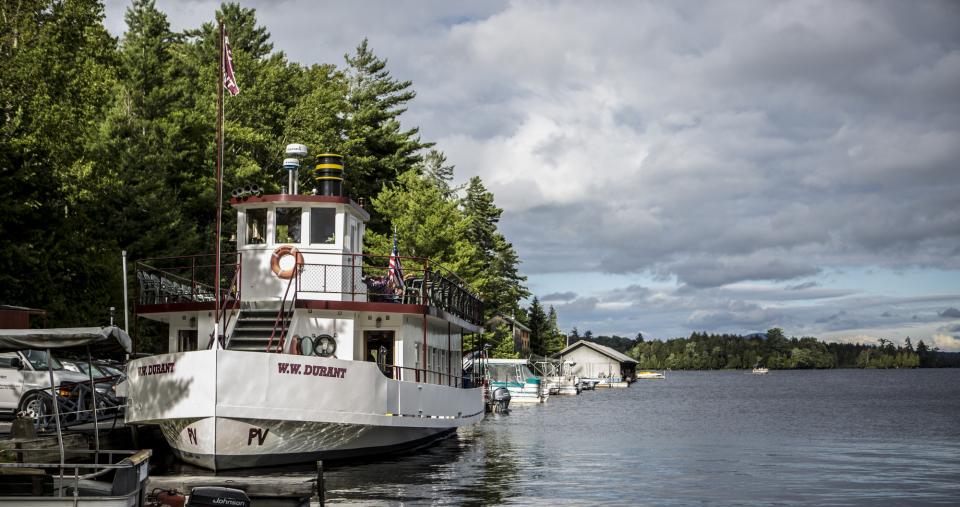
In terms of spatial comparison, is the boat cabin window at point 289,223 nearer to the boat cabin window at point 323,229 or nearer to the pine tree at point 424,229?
the boat cabin window at point 323,229

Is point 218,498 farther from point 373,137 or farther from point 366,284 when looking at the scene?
point 373,137

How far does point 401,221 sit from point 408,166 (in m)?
12.8

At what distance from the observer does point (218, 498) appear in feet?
47.4

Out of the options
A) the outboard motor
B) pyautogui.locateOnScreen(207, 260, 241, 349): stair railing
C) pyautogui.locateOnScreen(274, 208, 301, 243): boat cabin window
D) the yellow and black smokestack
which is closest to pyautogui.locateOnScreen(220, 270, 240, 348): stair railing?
pyautogui.locateOnScreen(207, 260, 241, 349): stair railing

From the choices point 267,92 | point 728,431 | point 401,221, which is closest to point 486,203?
point 401,221

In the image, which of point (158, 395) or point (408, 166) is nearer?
point (158, 395)

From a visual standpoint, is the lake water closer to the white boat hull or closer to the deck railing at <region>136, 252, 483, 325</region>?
the white boat hull

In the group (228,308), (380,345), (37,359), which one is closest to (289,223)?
(228,308)

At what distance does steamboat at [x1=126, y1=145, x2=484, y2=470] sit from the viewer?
21.3 meters

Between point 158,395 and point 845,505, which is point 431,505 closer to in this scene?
point 158,395

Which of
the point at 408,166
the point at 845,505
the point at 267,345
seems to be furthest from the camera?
the point at 408,166

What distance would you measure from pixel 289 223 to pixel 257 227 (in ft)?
2.94

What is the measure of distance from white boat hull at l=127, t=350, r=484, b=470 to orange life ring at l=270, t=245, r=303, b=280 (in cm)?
397

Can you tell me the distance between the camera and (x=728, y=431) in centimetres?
4612
